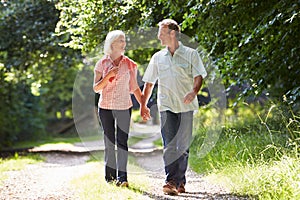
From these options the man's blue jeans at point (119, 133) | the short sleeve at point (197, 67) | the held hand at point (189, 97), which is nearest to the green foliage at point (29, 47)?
the man's blue jeans at point (119, 133)

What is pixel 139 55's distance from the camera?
9.89 meters

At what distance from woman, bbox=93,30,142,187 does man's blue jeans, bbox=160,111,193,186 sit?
0.46m

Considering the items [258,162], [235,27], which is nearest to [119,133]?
[258,162]

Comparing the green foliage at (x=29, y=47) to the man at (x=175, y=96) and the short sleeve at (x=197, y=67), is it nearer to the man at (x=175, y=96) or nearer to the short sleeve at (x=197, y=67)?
the man at (x=175, y=96)

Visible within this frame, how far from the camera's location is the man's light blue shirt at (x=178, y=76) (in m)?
4.95

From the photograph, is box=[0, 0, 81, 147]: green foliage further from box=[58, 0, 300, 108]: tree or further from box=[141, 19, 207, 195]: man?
box=[141, 19, 207, 195]: man

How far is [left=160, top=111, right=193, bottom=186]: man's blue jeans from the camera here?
496 cm

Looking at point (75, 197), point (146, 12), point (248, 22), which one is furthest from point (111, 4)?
point (75, 197)

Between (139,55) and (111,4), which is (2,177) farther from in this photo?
(139,55)

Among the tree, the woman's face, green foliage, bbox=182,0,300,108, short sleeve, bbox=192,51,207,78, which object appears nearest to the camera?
short sleeve, bbox=192,51,207,78

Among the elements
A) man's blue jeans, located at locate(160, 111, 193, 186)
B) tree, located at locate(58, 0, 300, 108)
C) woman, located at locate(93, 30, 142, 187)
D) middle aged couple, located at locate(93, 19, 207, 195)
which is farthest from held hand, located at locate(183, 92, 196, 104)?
tree, located at locate(58, 0, 300, 108)

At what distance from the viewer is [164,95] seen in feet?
16.4

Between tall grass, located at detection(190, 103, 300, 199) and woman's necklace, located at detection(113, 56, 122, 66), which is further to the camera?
woman's necklace, located at detection(113, 56, 122, 66)

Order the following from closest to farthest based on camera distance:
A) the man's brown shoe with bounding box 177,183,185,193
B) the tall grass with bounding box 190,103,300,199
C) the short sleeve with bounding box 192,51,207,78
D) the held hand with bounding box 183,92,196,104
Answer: the tall grass with bounding box 190,103,300,199 < the held hand with bounding box 183,92,196,104 < the short sleeve with bounding box 192,51,207,78 < the man's brown shoe with bounding box 177,183,185,193
